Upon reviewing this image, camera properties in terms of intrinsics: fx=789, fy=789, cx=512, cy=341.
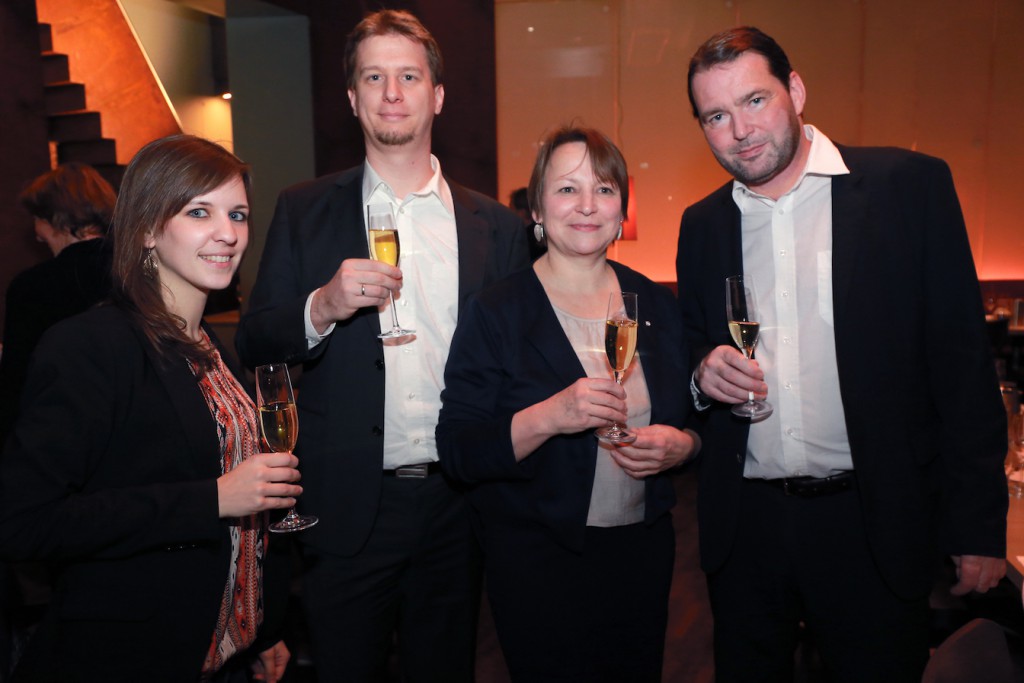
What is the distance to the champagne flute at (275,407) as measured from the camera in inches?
63.2

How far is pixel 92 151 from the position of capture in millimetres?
6617

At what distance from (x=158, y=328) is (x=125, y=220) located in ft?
0.81

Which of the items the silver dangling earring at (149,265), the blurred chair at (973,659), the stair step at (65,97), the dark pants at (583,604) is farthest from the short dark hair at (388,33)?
the stair step at (65,97)

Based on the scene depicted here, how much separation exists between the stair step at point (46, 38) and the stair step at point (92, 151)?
0.77m

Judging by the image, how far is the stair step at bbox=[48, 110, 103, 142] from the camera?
655 centimetres

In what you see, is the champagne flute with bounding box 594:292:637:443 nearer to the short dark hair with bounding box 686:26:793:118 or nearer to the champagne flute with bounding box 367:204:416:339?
the champagne flute with bounding box 367:204:416:339

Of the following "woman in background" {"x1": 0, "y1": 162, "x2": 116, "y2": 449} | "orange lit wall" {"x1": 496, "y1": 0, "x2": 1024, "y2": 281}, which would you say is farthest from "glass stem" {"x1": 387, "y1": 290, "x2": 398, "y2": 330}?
"orange lit wall" {"x1": 496, "y1": 0, "x2": 1024, "y2": 281}

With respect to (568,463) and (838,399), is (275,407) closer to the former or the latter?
(568,463)

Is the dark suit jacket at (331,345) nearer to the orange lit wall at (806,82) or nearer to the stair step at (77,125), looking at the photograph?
the stair step at (77,125)

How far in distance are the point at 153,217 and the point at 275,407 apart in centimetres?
47

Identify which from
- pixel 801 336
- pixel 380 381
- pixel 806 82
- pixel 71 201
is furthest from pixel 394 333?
pixel 806 82

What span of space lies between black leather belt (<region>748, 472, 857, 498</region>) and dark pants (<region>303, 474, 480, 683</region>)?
85cm

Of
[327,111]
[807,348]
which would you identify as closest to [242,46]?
[327,111]

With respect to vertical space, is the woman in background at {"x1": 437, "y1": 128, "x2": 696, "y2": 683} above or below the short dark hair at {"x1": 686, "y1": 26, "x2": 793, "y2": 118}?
below
